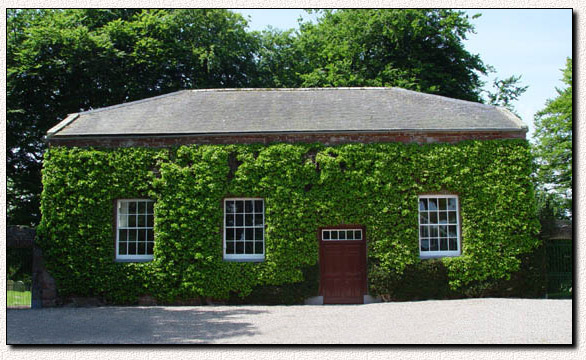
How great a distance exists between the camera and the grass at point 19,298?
17234 millimetres

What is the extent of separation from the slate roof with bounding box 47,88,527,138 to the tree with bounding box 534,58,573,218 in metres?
12.5

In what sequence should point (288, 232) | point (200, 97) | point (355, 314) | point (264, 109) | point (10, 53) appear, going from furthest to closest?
point (10, 53) → point (200, 97) → point (264, 109) → point (288, 232) → point (355, 314)

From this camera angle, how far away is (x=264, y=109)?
18.3 m

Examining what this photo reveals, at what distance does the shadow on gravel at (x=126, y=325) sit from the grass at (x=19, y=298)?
6.89 ft

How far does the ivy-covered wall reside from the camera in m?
16.2

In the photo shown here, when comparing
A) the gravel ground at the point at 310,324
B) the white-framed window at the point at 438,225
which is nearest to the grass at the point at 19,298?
the gravel ground at the point at 310,324

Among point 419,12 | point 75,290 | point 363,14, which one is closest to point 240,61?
point 363,14

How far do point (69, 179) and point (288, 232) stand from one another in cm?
711

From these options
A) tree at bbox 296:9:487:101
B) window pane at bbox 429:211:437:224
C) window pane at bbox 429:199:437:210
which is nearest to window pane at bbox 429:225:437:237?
window pane at bbox 429:211:437:224

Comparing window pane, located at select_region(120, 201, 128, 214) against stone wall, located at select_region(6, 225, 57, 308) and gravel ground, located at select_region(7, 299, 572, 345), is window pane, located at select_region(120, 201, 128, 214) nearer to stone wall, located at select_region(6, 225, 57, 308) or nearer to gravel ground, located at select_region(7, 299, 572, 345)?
stone wall, located at select_region(6, 225, 57, 308)

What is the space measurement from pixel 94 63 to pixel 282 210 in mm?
14463

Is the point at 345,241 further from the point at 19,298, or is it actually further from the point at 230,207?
the point at 19,298

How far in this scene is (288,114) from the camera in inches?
703

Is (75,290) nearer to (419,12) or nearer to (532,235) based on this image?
(532,235)
